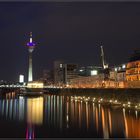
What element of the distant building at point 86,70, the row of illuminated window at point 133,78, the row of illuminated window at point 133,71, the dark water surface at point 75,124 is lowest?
the dark water surface at point 75,124

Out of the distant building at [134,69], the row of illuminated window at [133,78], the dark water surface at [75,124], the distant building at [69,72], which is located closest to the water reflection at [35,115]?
the dark water surface at [75,124]

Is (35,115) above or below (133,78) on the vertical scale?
below

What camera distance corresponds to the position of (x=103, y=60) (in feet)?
165

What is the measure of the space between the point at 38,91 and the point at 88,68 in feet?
78.7

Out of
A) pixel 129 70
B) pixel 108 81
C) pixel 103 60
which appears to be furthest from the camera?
pixel 103 60

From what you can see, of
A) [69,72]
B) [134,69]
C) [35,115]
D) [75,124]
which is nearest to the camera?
[75,124]

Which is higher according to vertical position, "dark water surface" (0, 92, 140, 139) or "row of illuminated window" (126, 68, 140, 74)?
"row of illuminated window" (126, 68, 140, 74)

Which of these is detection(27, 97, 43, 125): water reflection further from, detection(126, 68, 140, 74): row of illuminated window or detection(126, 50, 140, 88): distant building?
detection(126, 68, 140, 74): row of illuminated window

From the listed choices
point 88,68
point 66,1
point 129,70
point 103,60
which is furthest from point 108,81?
point 66,1

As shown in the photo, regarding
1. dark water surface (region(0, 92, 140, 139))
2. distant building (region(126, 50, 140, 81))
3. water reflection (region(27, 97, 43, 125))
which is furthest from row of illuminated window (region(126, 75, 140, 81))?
dark water surface (region(0, 92, 140, 139))

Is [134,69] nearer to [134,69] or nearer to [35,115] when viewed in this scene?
[134,69]

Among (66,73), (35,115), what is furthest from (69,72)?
(35,115)

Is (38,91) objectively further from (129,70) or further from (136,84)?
(136,84)

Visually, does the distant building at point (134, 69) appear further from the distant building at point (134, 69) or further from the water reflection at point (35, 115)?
the water reflection at point (35, 115)
